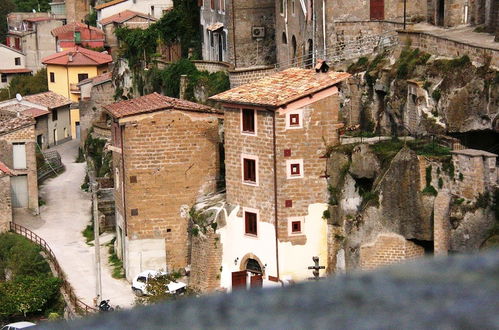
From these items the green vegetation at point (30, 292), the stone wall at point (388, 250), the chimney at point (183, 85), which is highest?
the chimney at point (183, 85)

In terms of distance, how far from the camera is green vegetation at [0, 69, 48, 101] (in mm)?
87644

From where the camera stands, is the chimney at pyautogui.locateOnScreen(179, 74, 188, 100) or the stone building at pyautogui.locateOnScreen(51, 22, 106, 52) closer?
the chimney at pyautogui.locateOnScreen(179, 74, 188, 100)

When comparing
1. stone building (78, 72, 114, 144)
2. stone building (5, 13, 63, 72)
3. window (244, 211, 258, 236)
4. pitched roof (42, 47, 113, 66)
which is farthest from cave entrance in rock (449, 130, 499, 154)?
stone building (5, 13, 63, 72)

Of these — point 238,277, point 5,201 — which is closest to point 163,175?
point 238,277

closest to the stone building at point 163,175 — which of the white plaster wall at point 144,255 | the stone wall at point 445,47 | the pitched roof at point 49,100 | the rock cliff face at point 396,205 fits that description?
the white plaster wall at point 144,255

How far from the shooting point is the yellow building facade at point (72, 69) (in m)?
82.8

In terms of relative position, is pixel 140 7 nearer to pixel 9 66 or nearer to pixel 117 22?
pixel 117 22

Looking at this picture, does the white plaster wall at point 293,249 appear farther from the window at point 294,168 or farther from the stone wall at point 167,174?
the stone wall at point 167,174

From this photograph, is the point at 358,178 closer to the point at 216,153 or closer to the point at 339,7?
the point at 216,153

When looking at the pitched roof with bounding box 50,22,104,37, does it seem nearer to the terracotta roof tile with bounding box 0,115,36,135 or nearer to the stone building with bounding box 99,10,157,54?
the stone building with bounding box 99,10,157,54

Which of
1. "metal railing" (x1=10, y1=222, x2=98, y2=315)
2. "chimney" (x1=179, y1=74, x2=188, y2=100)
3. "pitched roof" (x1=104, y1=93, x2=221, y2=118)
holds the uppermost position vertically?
"pitched roof" (x1=104, y1=93, x2=221, y2=118)

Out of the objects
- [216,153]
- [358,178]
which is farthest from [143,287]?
[358,178]

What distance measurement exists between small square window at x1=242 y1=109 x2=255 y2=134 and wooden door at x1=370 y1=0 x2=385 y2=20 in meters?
9.26

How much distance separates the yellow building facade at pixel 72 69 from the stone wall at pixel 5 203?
120 feet
